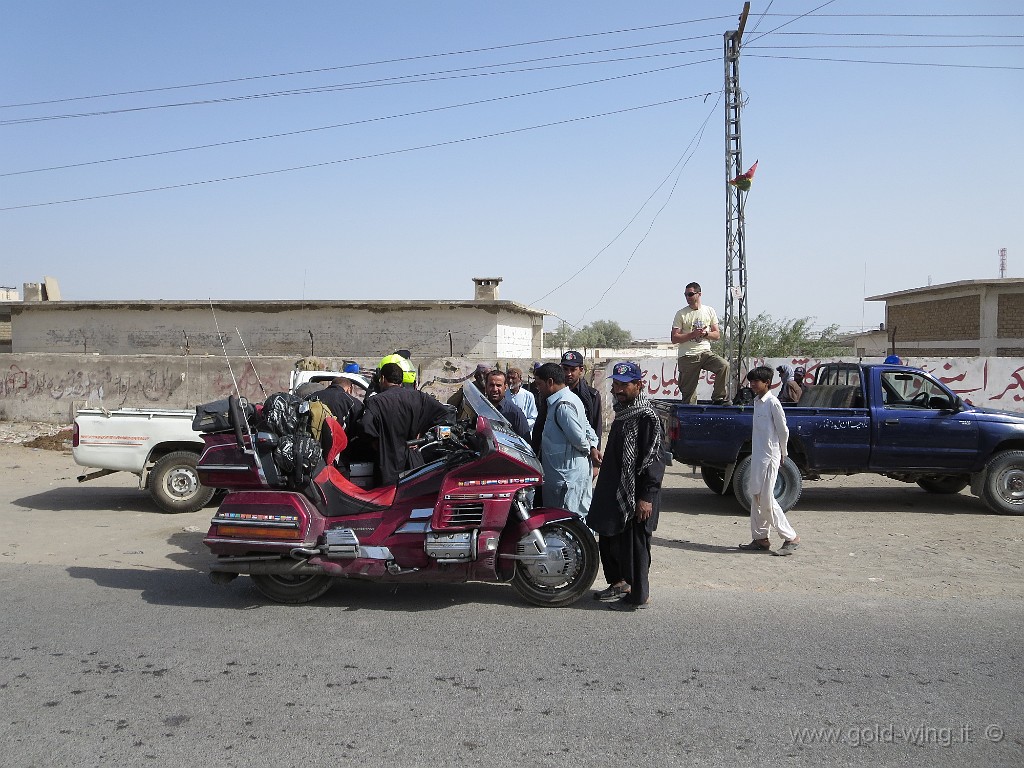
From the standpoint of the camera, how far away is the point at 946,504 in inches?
417

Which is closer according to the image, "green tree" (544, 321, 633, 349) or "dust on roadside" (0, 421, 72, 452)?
"dust on roadside" (0, 421, 72, 452)

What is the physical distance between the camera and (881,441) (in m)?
9.72

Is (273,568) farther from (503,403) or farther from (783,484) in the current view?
(783,484)

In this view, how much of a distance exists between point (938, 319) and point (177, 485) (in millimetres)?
24480

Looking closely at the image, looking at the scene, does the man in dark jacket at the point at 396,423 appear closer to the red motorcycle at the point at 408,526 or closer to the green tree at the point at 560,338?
the red motorcycle at the point at 408,526

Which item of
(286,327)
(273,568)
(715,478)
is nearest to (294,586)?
(273,568)

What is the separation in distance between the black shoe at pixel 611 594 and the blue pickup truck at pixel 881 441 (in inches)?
156

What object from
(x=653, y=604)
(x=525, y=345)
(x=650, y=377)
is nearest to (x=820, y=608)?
(x=653, y=604)

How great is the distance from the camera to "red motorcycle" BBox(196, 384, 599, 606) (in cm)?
568

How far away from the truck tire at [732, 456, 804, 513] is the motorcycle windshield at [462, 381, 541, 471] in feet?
13.4

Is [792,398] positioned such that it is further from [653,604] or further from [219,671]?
[219,671]

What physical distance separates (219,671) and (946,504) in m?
9.51

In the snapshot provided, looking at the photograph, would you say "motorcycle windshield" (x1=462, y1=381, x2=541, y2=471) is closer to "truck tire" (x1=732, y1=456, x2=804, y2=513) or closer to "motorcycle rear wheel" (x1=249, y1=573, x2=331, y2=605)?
"motorcycle rear wheel" (x1=249, y1=573, x2=331, y2=605)

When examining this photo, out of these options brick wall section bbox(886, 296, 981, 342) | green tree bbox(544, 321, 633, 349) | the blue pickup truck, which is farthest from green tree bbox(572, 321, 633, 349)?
the blue pickup truck
